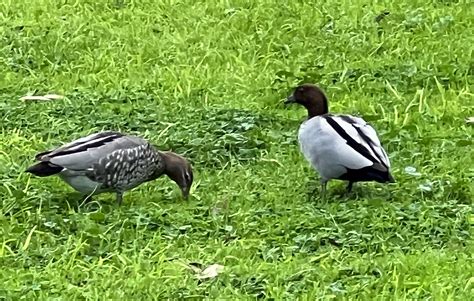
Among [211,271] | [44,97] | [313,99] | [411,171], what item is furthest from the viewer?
[44,97]

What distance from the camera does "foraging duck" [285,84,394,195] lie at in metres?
5.68

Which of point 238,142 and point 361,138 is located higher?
point 361,138

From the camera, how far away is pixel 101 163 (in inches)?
221

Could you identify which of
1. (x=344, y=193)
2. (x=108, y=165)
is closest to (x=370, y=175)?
(x=344, y=193)

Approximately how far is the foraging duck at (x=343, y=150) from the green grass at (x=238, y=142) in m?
0.14

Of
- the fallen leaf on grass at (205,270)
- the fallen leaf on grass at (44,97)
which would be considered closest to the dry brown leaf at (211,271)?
the fallen leaf on grass at (205,270)

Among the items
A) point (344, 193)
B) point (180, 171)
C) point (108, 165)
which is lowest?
point (344, 193)

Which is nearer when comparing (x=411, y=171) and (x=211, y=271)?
(x=211, y=271)

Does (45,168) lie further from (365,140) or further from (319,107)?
(319,107)

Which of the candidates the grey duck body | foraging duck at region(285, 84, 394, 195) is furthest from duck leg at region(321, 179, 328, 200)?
the grey duck body

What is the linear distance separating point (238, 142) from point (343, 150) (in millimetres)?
1057

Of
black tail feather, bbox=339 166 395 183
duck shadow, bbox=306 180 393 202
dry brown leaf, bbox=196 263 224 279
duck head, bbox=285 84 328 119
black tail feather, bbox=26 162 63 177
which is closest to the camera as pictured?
dry brown leaf, bbox=196 263 224 279

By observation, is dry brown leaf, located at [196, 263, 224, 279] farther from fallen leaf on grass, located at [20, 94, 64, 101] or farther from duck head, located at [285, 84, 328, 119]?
fallen leaf on grass, located at [20, 94, 64, 101]

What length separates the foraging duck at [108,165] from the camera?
18.2ft
